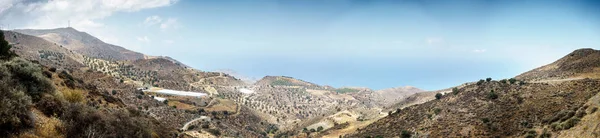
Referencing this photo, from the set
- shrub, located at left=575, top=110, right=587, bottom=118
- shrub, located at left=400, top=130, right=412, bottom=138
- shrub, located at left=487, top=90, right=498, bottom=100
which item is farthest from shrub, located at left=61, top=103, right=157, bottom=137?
shrub, located at left=487, top=90, right=498, bottom=100

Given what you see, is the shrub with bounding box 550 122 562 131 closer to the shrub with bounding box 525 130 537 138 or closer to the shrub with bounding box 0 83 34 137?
the shrub with bounding box 525 130 537 138

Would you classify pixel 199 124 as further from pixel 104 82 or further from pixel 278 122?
pixel 278 122

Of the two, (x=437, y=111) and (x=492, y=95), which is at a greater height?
(x=492, y=95)

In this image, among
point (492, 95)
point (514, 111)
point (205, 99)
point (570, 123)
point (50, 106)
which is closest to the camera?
point (50, 106)

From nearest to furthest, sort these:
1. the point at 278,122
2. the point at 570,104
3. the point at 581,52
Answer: the point at 570,104 < the point at 581,52 < the point at 278,122

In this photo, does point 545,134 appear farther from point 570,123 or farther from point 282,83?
point 282,83

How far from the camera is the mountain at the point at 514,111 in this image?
2623 centimetres

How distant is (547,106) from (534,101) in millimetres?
3270

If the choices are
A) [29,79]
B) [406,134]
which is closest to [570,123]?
[406,134]

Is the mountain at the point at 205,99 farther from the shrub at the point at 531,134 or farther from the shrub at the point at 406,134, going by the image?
the shrub at the point at 531,134

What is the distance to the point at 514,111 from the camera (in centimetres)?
3512

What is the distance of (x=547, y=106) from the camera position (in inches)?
1276

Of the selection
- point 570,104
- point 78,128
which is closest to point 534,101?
point 570,104

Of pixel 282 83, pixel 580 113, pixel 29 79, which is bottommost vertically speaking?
pixel 580 113
